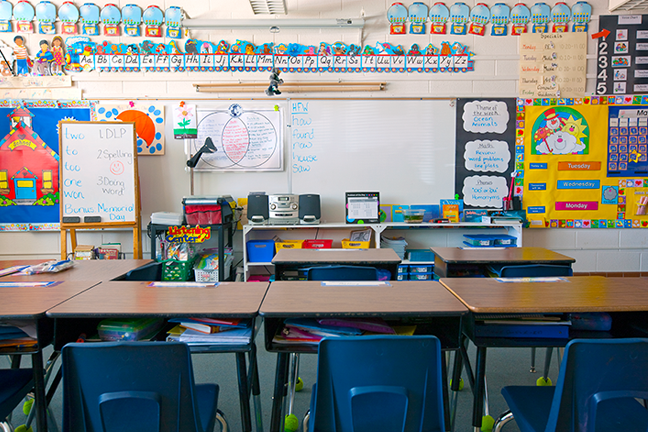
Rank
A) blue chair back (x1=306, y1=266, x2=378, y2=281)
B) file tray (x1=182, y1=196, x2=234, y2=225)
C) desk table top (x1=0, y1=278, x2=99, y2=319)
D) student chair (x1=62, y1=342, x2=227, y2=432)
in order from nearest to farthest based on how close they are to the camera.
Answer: student chair (x1=62, y1=342, x2=227, y2=432)
desk table top (x1=0, y1=278, x2=99, y2=319)
blue chair back (x1=306, y1=266, x2=378, y2=281)
file tray (x1=182, y1=196, x2=234, y2=225)

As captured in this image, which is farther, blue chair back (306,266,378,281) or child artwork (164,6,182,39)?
child artwork (164,6,182,39)

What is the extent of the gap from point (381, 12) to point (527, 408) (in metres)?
3.88

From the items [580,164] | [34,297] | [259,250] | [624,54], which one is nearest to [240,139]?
[259,250]

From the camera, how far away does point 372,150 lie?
4.05 meters

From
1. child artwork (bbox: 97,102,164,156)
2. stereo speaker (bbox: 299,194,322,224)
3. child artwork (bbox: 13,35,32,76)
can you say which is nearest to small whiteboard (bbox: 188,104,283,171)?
child artwork (bbox: 97,102,164,156)

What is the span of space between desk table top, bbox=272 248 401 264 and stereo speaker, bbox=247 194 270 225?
110 centimetres

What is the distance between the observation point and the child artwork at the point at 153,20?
3900 millimetres

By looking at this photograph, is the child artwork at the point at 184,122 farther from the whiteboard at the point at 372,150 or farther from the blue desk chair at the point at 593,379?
the blue desk chair at the point at 593,379

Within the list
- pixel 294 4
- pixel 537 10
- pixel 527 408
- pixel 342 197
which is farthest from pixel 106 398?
pixel 537 10

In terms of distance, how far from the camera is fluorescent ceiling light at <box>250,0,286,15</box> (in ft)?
12.2

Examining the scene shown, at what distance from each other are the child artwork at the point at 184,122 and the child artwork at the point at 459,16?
2877 millimetres

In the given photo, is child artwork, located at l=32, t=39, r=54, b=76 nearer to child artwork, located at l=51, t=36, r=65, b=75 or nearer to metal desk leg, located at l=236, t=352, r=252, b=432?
child artwork, located at l=51, t=36, r=65, b=75

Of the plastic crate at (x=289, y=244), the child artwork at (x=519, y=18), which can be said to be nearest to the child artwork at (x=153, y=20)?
the plastic crate at (x=289, y=244)

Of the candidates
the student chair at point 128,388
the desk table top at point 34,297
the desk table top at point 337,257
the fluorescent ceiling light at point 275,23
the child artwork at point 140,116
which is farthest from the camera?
the child artwork at point 140,116
